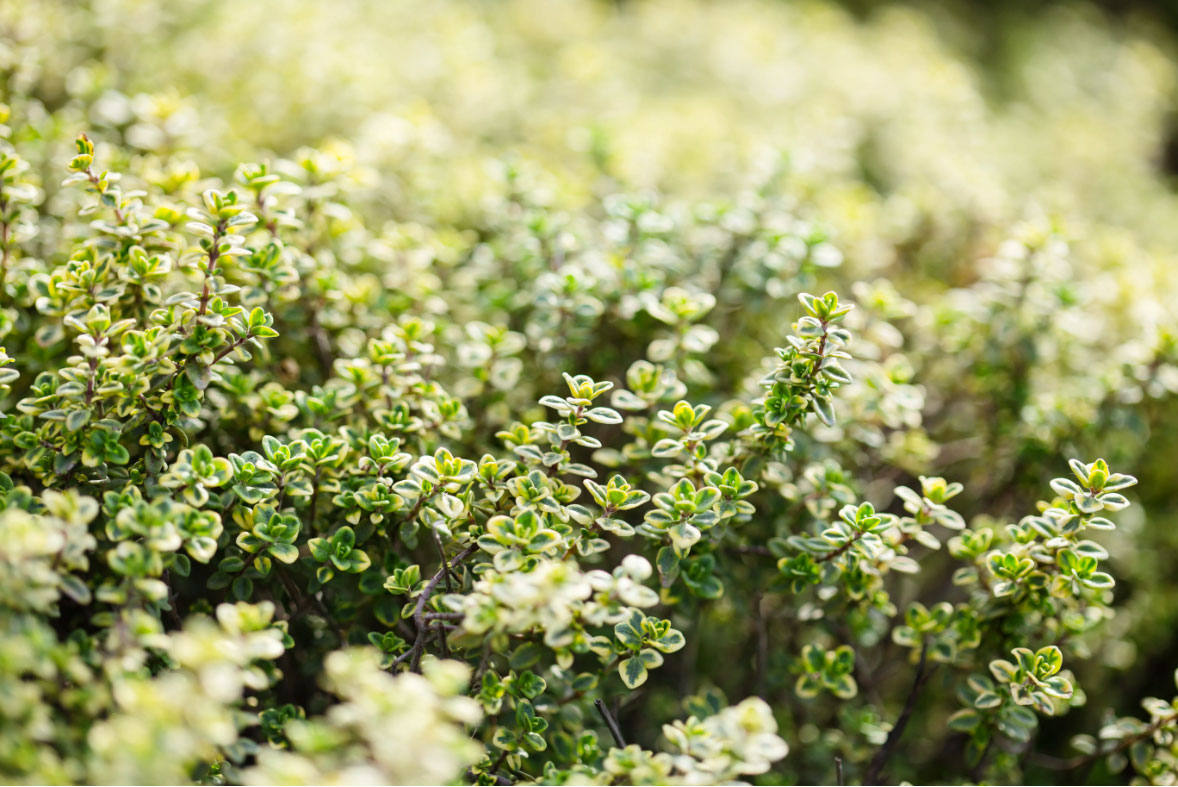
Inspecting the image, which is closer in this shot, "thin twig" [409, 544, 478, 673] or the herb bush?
the herb bush

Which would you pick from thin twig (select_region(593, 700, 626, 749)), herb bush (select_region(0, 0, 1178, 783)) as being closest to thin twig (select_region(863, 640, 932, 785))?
herb bush (select_region(0, 0, 1178, 783))

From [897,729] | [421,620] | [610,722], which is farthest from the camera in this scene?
[897,729]

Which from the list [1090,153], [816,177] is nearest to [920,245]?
[816,177]

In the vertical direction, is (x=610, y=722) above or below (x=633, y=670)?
below

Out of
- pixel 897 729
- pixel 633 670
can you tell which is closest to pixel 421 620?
pixel 633 670

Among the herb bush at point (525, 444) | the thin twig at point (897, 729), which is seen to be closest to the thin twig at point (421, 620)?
the herb bush at point (525, 444)

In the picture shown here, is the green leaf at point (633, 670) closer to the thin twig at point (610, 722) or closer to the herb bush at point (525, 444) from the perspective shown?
the herb bush at point (525, 444)

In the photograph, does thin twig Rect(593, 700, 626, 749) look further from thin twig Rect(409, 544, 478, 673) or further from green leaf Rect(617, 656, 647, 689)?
thin twig Rect(409, 544, 478, 673)

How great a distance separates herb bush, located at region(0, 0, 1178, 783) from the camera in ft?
4.37

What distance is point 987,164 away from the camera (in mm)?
3445

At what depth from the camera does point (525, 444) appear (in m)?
1.67

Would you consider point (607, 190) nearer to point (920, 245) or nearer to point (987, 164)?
point (920, 245)

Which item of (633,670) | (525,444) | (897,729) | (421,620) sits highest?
(525,444)

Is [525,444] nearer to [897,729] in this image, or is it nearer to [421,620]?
[421,620]
